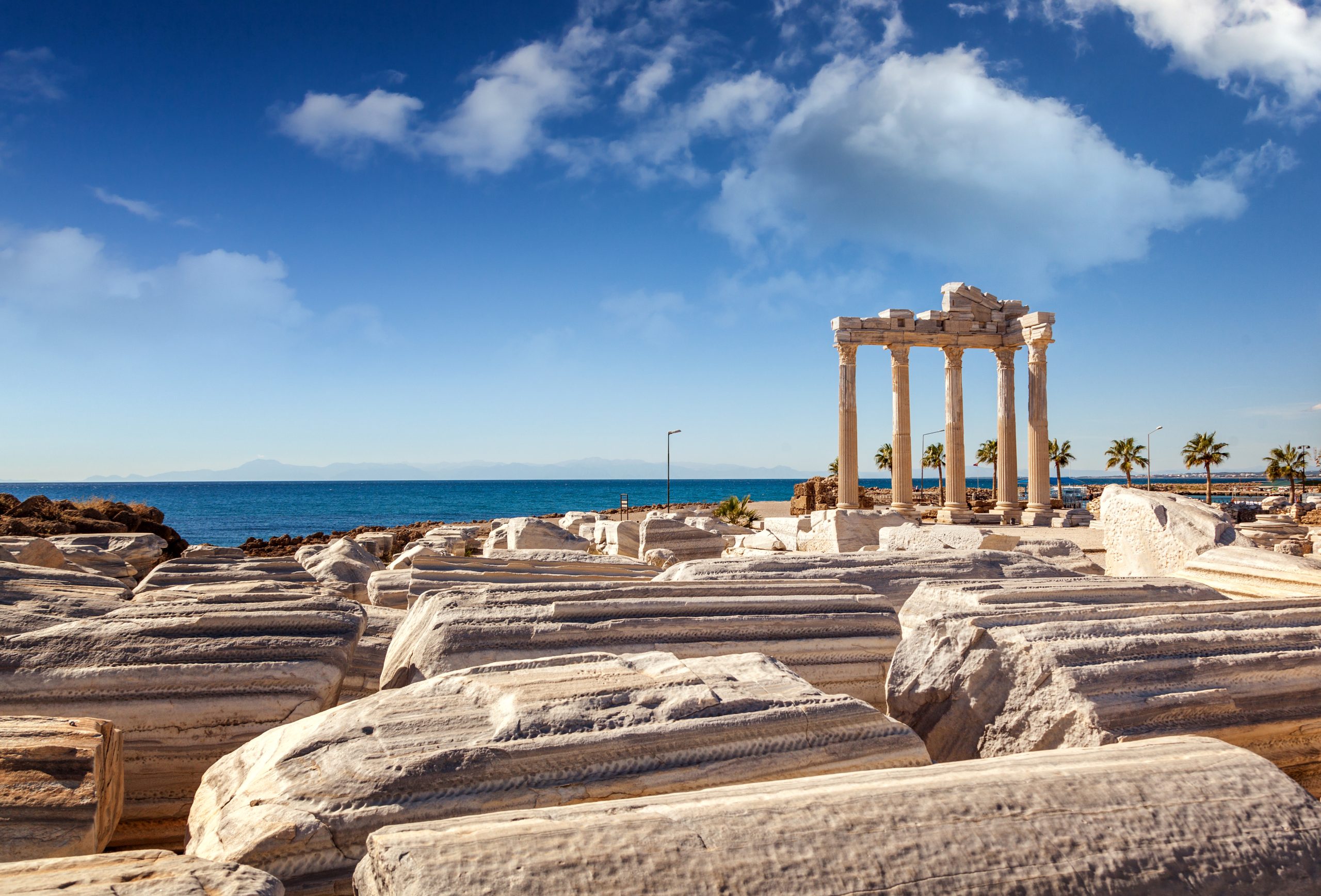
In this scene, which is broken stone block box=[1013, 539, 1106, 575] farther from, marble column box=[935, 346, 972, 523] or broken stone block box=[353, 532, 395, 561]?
marble column box=[935, 346, 972, 523]

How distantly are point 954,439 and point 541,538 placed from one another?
1806 centimetres

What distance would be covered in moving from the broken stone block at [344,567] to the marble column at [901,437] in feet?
61.9

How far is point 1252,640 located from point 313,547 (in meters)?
9.41

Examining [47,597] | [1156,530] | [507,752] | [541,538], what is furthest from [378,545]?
[507,752]

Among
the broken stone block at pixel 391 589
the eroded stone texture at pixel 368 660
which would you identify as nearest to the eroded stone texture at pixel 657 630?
the eroded stone texture at pixel 368 660

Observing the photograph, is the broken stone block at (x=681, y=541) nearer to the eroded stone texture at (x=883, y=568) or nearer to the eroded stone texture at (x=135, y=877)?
the eroded stone texture at (x=883, y=568)

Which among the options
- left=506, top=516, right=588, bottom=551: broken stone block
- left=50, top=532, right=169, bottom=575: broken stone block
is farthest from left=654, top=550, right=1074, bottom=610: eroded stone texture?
left=50, top=532, right=169, bottom=575: broken stone block

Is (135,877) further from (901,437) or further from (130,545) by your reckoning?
(901,437)

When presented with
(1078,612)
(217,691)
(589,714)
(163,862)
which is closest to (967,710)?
(1078,612)

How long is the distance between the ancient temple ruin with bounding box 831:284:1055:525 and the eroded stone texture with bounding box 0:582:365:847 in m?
21.3

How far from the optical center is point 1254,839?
1.53m

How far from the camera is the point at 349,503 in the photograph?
71.8 meters

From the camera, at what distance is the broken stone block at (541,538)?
418 inches

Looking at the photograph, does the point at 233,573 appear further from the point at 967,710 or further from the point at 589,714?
the point at 967,710
